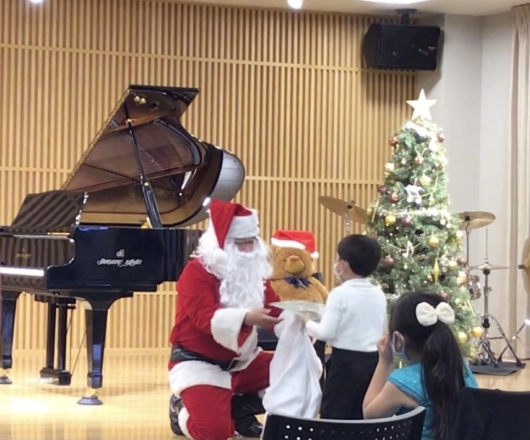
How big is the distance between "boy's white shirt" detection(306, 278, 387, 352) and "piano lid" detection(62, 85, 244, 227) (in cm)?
255

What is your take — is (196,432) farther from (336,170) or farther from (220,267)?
(336,170)

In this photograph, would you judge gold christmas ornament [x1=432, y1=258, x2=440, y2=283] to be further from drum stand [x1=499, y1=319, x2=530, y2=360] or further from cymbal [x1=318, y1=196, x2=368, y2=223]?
drum stand [x1=499, y1=319, x2=530, y2=360]

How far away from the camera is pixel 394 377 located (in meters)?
3.12

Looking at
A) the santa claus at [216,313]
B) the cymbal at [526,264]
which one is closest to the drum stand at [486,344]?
the cymbal at [526,264]

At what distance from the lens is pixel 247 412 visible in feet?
17.3

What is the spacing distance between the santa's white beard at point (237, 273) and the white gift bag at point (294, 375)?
15.1 inches

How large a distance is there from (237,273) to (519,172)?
519 centimetres

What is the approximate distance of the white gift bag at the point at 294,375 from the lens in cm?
441

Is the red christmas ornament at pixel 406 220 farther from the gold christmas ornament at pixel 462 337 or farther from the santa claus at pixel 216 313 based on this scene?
the santa claus at pixel 216 313

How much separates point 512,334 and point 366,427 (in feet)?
24.4

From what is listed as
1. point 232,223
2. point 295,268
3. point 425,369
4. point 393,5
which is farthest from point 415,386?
point 393,5

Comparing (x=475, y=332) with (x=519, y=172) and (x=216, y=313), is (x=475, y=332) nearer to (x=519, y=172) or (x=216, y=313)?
(x=519, y=172)

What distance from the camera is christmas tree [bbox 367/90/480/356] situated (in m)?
8.11

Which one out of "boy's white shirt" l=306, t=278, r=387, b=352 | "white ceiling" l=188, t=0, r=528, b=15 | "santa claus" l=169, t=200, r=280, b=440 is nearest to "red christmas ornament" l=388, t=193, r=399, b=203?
"white ceiling" l=188, t=0, r=528, b=15
